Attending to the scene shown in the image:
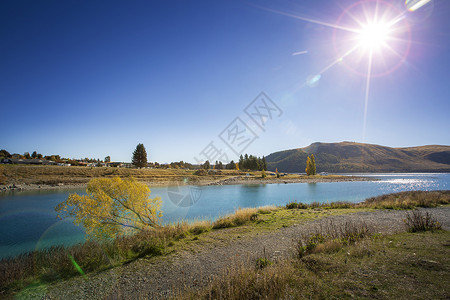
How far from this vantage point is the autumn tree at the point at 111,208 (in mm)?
9000

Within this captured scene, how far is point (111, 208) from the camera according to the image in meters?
9.84

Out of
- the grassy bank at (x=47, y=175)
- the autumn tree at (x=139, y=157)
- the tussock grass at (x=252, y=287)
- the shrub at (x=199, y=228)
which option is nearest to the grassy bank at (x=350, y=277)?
the tussock grass at (x=252, y=287)

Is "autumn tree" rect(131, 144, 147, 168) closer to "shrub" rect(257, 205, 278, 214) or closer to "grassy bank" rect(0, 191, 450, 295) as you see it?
"shrub" rect(257, 205, 278, 214)

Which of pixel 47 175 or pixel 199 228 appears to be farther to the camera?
pixel 47 175

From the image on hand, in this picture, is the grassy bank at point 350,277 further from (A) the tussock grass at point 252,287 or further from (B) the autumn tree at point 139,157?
(B) the autumn tree at point 139,157

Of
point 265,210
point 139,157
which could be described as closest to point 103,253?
point 265,210

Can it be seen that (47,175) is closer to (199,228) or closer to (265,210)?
(199,228)

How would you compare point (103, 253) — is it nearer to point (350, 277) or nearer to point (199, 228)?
point (199, 228)

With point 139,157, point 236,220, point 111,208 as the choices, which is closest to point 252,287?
point 111,208

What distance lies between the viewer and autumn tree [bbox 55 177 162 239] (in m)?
9.00

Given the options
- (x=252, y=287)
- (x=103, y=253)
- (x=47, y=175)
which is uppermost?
(x=47, y=175)

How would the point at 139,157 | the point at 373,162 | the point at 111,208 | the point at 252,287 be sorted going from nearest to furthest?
the point at 252,287, the point at 111,208, the point at 139,157, the point at 373,162

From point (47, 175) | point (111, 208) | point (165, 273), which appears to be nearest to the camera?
point (165, 273)

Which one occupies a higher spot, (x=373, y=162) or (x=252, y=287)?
(x=373, y=162)
